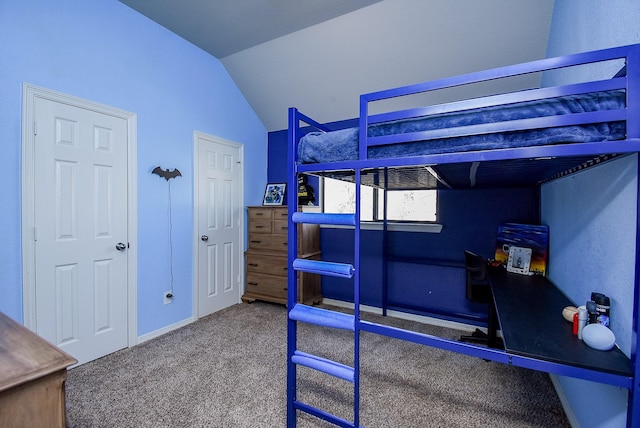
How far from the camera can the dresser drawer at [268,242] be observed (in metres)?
3.56

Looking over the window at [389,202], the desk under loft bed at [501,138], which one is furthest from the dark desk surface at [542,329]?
the window at [389,202]

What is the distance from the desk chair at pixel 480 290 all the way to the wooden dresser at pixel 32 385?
2.55 meters

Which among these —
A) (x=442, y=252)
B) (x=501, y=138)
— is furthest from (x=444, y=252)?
(x=501, y=138)

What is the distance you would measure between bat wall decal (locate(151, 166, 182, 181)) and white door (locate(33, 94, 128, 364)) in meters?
0.28

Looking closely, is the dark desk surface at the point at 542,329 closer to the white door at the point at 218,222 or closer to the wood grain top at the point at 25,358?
the wood grain top at the point at 25,358

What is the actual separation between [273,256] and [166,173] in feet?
5.07

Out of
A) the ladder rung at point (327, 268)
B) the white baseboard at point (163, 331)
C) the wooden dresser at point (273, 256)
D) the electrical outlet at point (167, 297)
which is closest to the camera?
the ladder rung at point (327, 268)

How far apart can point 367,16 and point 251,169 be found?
227cm

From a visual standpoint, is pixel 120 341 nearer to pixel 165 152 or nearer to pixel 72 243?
pixel 72 243

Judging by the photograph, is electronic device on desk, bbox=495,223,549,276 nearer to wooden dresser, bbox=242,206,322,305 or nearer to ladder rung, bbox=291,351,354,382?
ladder rung, bbox=291,351,354,382

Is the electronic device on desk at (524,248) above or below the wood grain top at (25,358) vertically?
above

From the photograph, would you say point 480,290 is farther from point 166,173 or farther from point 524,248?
point 166,173

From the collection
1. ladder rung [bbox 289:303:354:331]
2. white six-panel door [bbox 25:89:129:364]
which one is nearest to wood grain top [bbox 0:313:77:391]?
ladder rung [bbox 289:303:354:331]

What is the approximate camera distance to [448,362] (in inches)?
92.7
